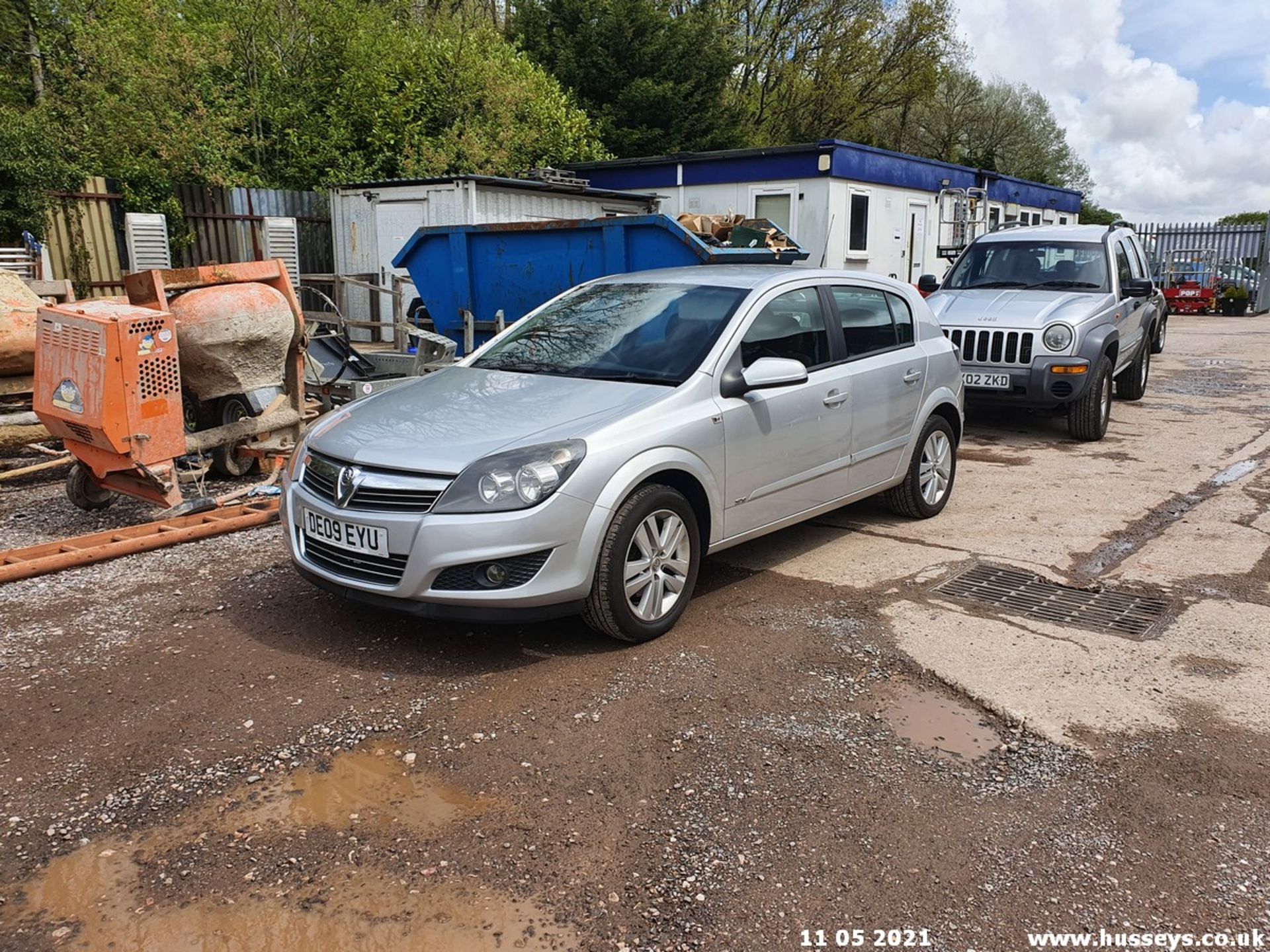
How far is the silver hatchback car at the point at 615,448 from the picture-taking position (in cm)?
403

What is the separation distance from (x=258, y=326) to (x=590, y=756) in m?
4.63

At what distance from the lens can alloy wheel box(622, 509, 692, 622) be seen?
434cm

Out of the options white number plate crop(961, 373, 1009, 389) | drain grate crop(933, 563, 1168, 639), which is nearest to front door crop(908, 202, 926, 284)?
white number plate crop(961, 373, 1009, 389)

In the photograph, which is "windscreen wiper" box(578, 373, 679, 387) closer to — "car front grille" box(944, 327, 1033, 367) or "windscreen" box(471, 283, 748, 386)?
"windscreen" box(471, 283, 748, 386)

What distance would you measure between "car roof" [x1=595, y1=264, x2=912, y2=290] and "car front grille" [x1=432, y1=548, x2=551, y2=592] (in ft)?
6.73

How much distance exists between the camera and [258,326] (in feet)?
22.7

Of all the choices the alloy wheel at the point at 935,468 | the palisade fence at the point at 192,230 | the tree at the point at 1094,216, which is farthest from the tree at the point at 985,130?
the alloy wheel at the point at 935,468

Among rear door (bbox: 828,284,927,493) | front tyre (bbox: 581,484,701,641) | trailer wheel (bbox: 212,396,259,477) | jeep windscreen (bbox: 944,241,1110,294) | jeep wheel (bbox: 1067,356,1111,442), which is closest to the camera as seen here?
front tyre (bbox: 581,484,701,641)

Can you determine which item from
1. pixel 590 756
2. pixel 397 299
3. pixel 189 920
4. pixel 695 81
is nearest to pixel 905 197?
pixel 695 81

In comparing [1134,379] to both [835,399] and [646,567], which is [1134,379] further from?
[646,567]

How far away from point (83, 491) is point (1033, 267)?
886 centimetres

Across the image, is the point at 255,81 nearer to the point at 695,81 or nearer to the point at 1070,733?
the point at 695,81

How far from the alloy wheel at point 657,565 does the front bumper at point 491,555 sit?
0.25 m

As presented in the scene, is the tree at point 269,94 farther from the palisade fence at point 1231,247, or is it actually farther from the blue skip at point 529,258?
the palisade fence at point 1231,247
